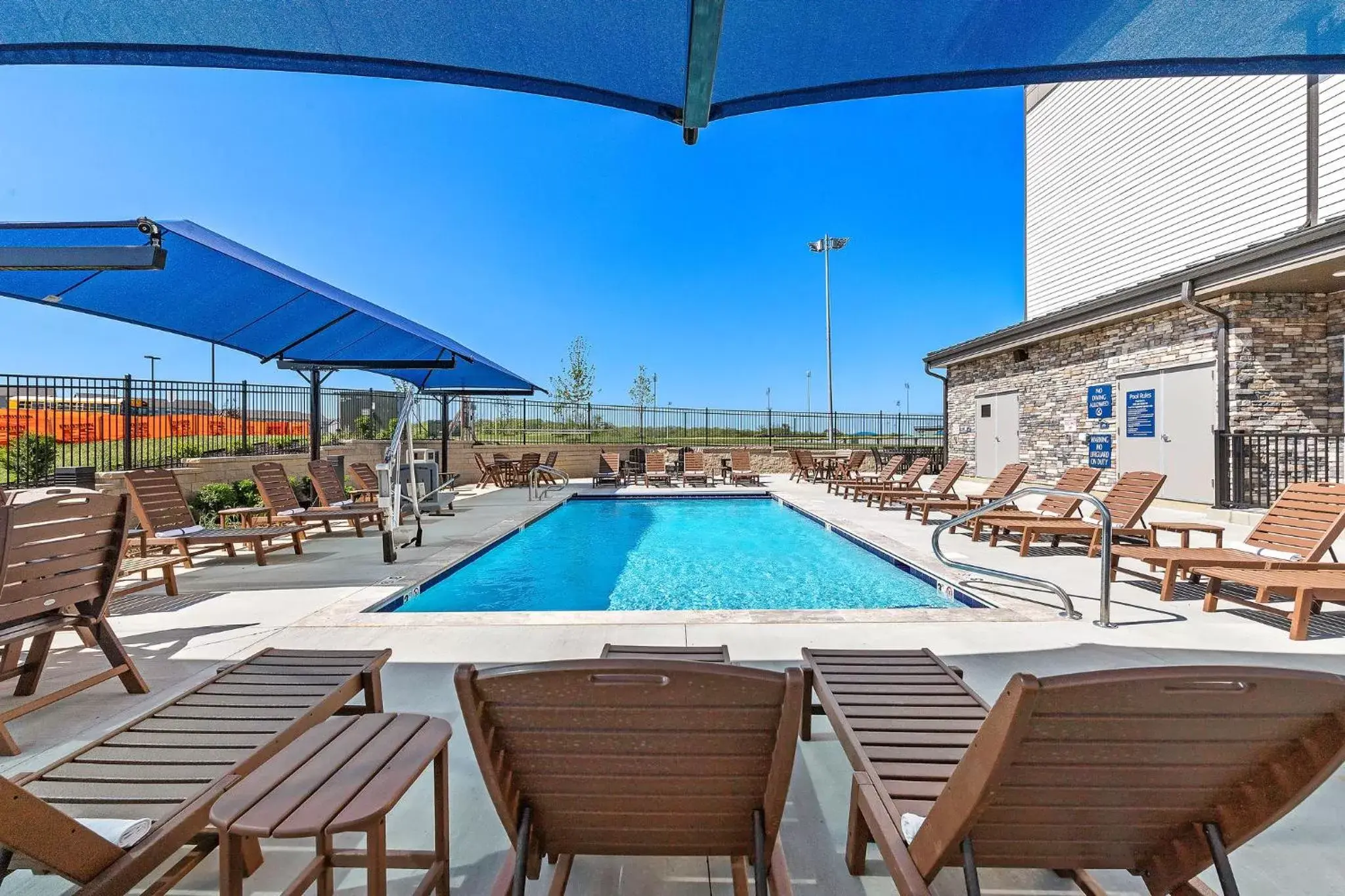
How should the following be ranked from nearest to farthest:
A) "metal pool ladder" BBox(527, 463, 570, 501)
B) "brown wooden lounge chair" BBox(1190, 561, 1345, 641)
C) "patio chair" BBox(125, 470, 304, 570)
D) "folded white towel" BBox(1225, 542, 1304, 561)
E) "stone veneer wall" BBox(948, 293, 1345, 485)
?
"brown wooden lounge chair" BBox(1190, 561, 1345, 641)
"folded white towel" BBox(1225, 542, 1304, 561)
"patio chair" BBox(125, 470, 304, 570)
"stone veneer wall" BBox(948, 293, 1345, 485)
"metal pool ladder" BBox(527, 463, 570, 501)

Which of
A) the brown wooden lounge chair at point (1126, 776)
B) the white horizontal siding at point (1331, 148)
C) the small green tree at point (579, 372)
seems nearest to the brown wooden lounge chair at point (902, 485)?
the white horizontal siding at point (1331, 148)

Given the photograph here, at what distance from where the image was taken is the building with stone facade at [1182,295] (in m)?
8.02

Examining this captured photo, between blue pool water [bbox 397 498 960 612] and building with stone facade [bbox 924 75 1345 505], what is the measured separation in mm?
5643

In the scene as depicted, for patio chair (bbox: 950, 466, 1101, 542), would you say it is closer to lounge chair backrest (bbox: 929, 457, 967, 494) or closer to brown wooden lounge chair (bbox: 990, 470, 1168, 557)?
brown wooden lounge chair (bbox: 990, 470, 1168, 557)

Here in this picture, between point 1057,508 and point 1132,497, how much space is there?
1154 mm

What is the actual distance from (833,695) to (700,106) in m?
2.18

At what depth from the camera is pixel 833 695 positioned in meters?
2.00

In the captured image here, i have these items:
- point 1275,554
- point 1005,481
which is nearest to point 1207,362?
point 1005,481

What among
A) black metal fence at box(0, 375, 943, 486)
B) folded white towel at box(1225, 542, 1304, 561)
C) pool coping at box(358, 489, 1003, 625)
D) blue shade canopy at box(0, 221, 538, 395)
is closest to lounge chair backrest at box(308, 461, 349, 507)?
black metal fence at box(0, 375, 943, 486)

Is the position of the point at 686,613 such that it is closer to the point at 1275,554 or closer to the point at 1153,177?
the point at 1275,554

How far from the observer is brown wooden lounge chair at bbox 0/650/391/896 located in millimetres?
1072

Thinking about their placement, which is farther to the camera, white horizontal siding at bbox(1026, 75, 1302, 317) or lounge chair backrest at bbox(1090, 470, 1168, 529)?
white horizontal siding at bbox(1026, 75, 1302, 317)

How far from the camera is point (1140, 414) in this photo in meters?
9.60

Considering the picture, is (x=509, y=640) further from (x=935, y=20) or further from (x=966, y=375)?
(x=966, y=375)
